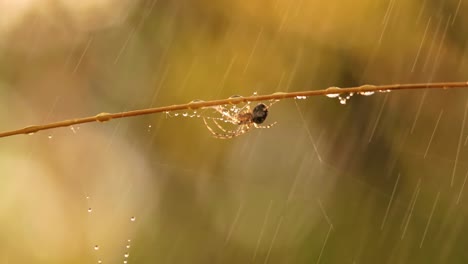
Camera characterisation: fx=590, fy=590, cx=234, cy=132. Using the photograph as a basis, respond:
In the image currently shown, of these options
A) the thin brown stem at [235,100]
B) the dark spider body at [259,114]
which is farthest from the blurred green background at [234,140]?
the thin brown stem at [235,100]

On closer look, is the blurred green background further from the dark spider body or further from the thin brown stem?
the thin brown stem

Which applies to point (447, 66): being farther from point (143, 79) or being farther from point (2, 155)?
point (2, 155)

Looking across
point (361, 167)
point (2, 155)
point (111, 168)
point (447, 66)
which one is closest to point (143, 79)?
point (111, 168)

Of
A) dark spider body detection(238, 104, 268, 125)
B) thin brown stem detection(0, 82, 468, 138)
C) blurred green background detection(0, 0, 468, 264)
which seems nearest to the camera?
thin brown stem detection(0, 82, 468, 138)

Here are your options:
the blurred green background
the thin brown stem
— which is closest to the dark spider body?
the thin brown stem

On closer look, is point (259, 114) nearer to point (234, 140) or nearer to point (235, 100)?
point (235, 100)

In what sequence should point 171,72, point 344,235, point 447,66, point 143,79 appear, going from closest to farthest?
point 447,66 < point 344,235 < point 171,72 < point 143,79

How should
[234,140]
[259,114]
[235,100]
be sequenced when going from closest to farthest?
[235,100], [259,114], [234,140]

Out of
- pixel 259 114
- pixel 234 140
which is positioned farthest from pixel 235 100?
pixel 234 140
